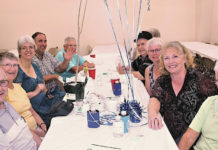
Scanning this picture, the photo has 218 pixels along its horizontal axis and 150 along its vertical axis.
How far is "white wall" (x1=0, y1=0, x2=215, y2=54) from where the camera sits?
5.25 meters

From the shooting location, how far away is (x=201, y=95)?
1.78 meters

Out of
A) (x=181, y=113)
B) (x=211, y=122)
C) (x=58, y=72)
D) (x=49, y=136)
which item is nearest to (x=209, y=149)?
(x=211, y=122)

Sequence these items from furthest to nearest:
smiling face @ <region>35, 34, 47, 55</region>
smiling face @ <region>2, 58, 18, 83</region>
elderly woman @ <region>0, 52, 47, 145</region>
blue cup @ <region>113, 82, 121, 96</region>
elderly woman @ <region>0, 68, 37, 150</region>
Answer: smiling face @ <region>35, 34, 47, 55</region> < blue cup @ <region>113, 82, 121, 96</region> < smiling face @ <region>2, 58, 18, 83</region> < elderly woman @ <region>0, 52, 47, 145</region> < elderly woman @ <region>0, 68, 37, 150</region>

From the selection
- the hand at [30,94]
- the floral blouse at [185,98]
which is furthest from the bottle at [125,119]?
the hand at [30,94]

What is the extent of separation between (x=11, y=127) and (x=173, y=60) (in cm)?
125

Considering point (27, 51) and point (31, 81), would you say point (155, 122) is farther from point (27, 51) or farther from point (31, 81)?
point (27, 51)

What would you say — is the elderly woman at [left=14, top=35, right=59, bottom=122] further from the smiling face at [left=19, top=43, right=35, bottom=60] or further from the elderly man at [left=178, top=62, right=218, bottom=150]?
the elderly man at [left=178, top=62, right=218, bottom=150]

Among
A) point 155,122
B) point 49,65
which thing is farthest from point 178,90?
point 49,65

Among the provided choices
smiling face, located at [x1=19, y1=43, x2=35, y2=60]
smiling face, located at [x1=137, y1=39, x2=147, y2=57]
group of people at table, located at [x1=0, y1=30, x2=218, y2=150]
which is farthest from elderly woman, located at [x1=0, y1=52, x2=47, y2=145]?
smiling face, located at [x1=137, y1=39, x2=147, y2=57]

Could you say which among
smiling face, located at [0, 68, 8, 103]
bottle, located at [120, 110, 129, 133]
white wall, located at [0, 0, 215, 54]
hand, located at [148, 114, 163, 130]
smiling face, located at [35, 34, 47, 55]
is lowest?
hand, located at [148, 114, 163, 130]

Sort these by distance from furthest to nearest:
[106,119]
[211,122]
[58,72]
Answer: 1. [58,72]
2. [106,119]
3. [211,122]

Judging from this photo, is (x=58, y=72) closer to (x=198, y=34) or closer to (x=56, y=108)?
(x=56, y=108)

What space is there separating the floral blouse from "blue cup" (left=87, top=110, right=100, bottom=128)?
574mm

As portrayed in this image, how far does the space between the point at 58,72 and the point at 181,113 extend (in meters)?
2.14
